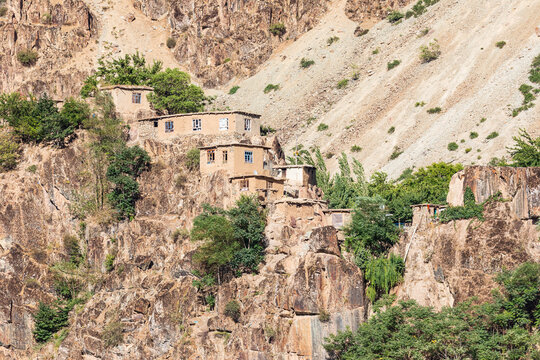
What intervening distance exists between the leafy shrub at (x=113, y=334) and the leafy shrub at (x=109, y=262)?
221 inches

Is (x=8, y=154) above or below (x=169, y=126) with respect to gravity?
below

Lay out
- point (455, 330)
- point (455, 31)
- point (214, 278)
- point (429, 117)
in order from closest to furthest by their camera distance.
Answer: point (455, 330) → point (214, 278) → point (429, 117) → point (455, 31)

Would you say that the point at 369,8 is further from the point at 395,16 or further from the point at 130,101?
the point at 130,101

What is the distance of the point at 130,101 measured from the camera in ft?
313

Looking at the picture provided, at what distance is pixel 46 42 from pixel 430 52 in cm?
4949

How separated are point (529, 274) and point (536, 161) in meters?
18.9

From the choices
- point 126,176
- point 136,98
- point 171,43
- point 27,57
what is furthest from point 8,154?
point 171,43

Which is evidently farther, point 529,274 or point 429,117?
point 429,117

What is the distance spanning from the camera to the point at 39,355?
276ft

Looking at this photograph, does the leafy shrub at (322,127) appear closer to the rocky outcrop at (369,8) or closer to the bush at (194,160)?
the rocky outcrop at (369,8)

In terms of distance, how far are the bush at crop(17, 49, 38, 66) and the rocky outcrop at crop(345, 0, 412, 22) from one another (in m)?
44.0

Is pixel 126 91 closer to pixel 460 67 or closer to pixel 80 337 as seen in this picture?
pixel 80 337

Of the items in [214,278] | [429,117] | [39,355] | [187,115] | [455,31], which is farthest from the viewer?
[455,31]

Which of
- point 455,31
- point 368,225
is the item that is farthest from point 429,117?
point 368,225
